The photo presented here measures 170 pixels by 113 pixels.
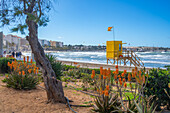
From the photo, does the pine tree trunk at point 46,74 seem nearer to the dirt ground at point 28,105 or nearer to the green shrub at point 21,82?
the dirt ground at point 28,105

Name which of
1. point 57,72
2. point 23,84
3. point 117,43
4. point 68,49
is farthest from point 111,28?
point 68,49

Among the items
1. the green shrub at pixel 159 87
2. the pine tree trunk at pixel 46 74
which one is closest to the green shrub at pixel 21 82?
the pine tree trunk at pixel 46 74

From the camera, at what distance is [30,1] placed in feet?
12.3

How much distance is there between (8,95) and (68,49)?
131 meters

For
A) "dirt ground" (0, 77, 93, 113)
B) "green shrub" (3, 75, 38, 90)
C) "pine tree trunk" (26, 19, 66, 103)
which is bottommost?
"dirt ground" (0, 77, 93, 113)

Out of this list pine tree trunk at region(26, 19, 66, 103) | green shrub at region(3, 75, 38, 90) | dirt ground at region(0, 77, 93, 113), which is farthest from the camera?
green shrub at region(3, 75, 38, 90)

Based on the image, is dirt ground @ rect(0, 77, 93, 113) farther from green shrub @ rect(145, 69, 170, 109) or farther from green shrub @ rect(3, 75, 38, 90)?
green shrub @ rect(145, 69, 170, 109)

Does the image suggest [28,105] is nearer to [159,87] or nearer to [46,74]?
[46,74]

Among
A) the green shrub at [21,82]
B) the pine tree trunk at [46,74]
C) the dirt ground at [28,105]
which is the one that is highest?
the pine tree trunk at [46,74]

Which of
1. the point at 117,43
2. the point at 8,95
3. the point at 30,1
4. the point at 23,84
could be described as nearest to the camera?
the point at 30,1

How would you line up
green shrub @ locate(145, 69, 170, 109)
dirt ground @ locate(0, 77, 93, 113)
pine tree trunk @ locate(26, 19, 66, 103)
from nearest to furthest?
dirt ground @ locate(0, 77, 93, 113) < green shrub @ locate(145, 69, 170, 109) < pine tree trunk @ locate(26, 19, 66, 103)

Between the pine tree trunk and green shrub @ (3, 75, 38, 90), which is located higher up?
the pine tree trunk

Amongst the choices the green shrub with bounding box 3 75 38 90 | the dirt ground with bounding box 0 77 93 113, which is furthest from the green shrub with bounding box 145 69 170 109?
the green shrub with bounding box 3 75 38 90

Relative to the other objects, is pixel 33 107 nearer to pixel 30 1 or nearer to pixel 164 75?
pixel 30 1
